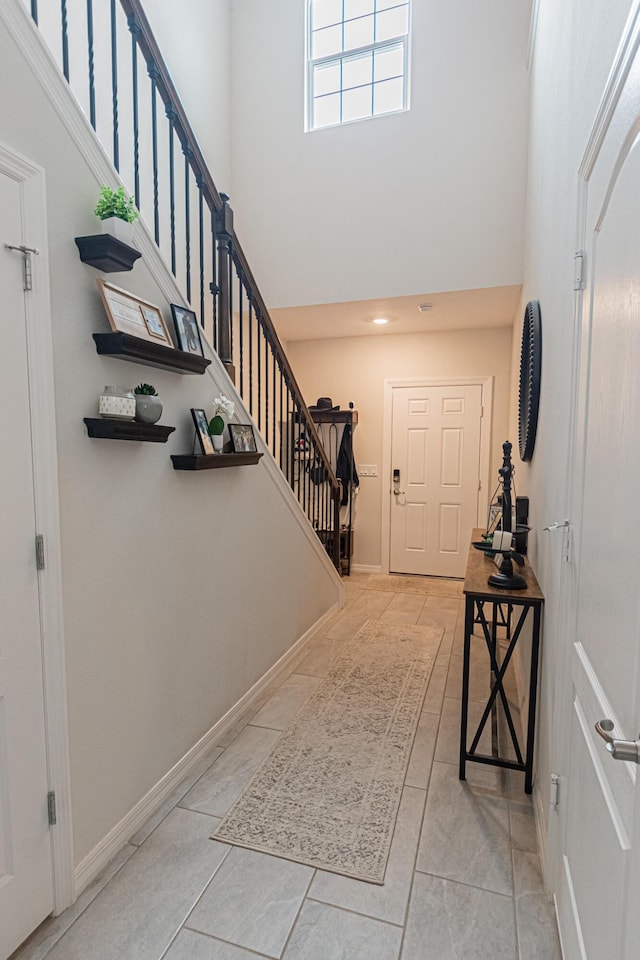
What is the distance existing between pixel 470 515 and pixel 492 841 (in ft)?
11.9

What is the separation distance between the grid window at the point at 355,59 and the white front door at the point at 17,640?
372 cm

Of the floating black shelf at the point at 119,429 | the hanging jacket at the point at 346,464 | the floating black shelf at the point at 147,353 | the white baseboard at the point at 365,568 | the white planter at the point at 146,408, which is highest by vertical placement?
the floating black shelf at the point at 147,353

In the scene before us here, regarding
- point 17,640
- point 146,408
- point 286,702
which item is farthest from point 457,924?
point 146,408

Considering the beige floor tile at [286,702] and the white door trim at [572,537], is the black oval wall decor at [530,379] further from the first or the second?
the beige floor tile at [286,702]

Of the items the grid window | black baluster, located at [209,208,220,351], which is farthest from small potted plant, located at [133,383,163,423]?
the grid window

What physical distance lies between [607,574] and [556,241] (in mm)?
1441

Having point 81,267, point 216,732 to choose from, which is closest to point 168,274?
point 81,267

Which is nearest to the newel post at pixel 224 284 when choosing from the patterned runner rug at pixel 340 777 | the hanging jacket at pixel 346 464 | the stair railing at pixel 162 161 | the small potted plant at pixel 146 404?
the stair railing at pixel 162 161

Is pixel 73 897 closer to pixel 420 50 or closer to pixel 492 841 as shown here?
pixel 492 841

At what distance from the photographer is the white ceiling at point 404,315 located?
3.92 metres

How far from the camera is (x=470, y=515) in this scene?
16.9 feet

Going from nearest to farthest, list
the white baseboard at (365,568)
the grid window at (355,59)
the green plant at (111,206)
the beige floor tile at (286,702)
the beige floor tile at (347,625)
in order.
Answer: the green plant at (111,206), the beige floor tile at (286,702), the beige floor tile at (347,625), the grid window at (355,59), the white baseboard at (365,568)

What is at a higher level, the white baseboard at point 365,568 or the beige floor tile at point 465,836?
the white baseboard at point 365,568

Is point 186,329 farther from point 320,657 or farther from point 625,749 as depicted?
point 320,657
